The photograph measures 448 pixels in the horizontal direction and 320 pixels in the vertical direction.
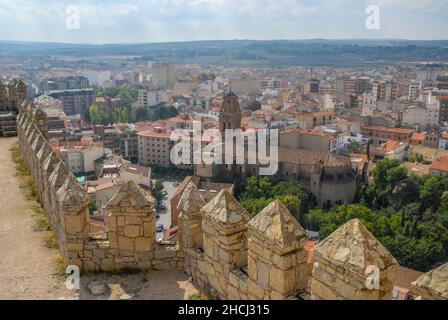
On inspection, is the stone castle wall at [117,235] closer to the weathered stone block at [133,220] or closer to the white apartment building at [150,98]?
the weathered stone block at [133,220]

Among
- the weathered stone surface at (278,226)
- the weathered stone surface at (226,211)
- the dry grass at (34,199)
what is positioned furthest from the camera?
the dry grass at (34,199)

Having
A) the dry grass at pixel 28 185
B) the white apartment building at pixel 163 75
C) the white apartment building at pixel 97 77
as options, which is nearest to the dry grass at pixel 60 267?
the dry grass at pixel 28 185

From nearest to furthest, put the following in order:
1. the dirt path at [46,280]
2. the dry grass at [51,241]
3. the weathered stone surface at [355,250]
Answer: the weathered stone surface at [355,250] → the dirt path at [46,280] → the dry grass at [51,241]

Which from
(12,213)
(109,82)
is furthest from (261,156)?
(109,82)

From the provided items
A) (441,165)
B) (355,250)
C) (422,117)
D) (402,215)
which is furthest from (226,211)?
(422,117)

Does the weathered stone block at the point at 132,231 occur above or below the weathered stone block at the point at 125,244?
above
